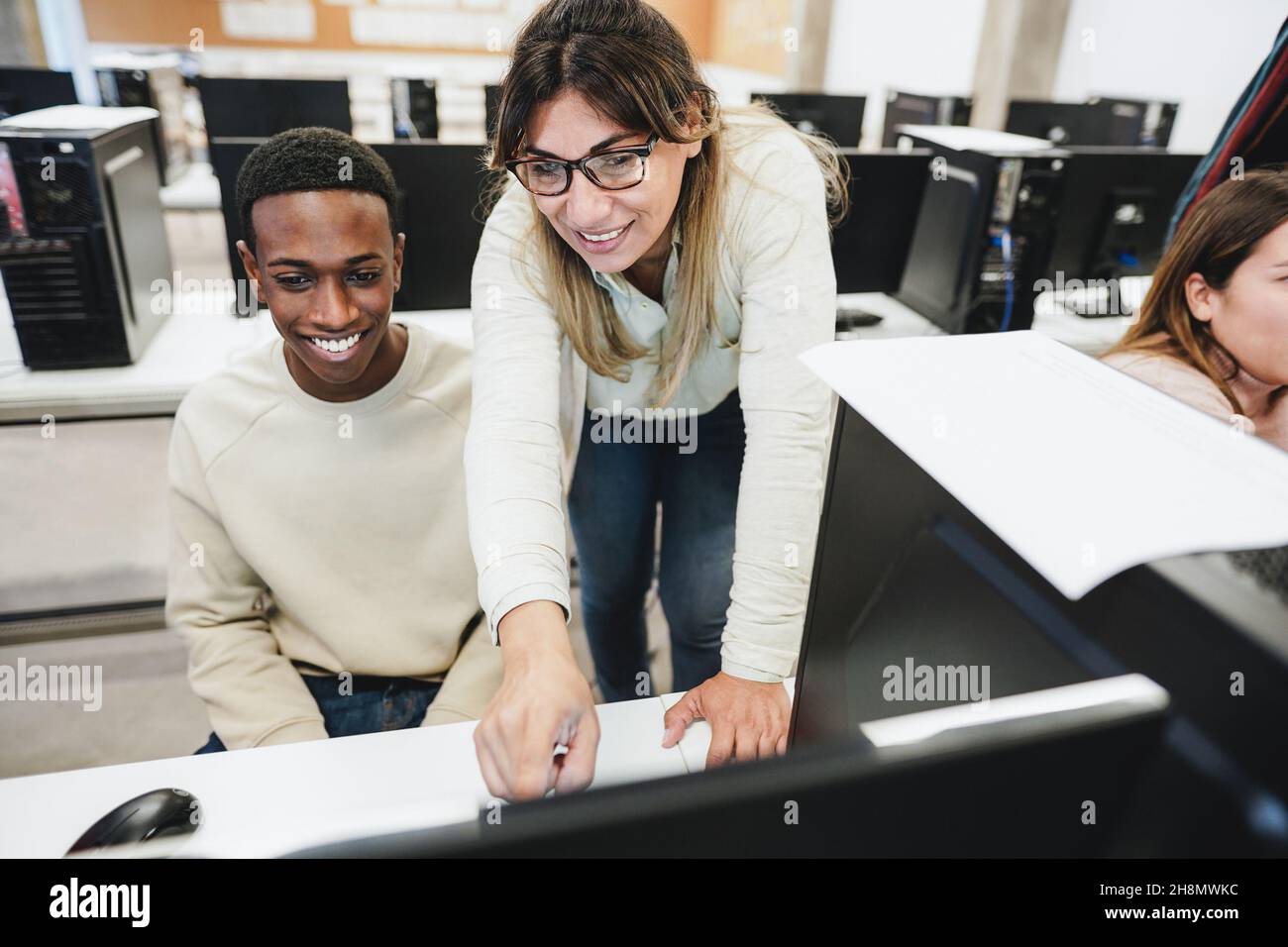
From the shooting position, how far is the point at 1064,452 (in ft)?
1.40

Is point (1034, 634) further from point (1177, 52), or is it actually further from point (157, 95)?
point (1177, 52)

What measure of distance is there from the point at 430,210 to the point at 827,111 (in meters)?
2.38

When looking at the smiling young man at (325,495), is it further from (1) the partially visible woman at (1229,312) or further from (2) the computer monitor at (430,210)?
(1) the partially visible woman at (1229,312)

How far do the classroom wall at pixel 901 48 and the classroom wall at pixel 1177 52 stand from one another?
604 mm

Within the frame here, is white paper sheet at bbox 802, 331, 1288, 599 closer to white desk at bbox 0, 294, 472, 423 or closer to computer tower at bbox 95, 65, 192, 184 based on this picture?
white desk at bbox 0, 294, 472, 423

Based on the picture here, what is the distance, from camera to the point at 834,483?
0.59 metres

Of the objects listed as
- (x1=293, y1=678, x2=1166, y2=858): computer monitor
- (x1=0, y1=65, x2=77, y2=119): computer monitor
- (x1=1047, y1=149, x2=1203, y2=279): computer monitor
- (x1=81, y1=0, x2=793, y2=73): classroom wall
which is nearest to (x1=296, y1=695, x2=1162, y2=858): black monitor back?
(x1=293, y1=678, x2=1166, y2=858): computer monitor

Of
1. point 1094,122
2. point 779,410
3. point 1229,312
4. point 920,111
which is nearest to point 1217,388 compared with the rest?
point 1229,312

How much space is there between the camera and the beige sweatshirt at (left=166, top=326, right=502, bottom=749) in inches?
41.9

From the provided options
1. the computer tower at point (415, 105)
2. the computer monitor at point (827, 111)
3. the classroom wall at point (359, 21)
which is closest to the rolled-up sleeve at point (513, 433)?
the computer tower at point (415, 105)

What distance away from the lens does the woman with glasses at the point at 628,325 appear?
2.47ft

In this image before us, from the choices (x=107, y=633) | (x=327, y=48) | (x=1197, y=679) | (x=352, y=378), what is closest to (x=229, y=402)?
(x=352, y=378)

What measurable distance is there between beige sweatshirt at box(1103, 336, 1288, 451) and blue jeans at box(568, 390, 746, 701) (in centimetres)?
57
